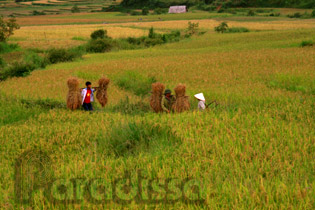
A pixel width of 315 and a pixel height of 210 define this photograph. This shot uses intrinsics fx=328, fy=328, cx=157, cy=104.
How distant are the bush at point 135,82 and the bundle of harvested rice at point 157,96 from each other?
19.2ft

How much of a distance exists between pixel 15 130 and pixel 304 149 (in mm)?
6500

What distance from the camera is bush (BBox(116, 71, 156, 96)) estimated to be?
15367mm

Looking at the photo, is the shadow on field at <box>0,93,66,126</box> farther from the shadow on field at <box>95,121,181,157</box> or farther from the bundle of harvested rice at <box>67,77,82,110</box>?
the shadow on field at <box>95,121,181,157</box>

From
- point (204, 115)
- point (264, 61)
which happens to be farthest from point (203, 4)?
point (204, 115)

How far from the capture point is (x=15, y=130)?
8.08m

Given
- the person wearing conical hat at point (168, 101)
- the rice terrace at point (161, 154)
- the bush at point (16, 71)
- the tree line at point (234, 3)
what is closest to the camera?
the rice terrace at point (161, 154)

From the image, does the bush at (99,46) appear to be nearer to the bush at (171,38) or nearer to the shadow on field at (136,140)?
the bush at (171,38)

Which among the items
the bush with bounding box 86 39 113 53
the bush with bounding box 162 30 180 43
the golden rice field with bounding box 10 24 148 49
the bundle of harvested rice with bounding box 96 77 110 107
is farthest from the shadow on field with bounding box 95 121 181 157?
the bush with bounding box 162 30 180 43

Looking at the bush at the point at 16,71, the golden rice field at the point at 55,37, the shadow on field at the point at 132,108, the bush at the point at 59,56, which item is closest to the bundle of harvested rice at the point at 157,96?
the shadow on field at the point at 132,108

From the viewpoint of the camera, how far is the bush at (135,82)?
1537 cm

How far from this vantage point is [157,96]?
8.95m

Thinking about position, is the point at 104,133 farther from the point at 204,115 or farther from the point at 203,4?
the point at 203,4

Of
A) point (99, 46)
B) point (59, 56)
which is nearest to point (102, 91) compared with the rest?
point (59, 56)

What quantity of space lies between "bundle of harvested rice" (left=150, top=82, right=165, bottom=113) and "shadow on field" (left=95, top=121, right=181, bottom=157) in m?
2.26
